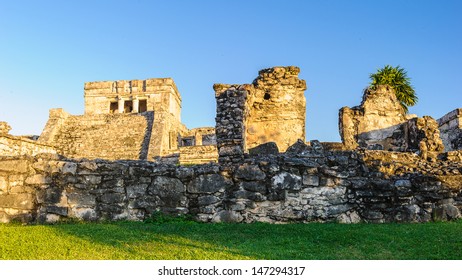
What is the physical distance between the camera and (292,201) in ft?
20.2

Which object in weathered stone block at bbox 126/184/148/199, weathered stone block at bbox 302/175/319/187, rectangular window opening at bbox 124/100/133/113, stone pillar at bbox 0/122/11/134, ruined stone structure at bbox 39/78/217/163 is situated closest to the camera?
weathered stone block at bbox 126/184/148/199

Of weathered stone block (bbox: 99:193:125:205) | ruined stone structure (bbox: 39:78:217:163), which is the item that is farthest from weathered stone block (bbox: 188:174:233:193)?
ruined stone structure (bbox: 39:78:217:163)

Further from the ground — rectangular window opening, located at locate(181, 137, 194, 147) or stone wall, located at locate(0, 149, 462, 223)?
rectangular window opening, located at locate(181, 137, 194, 147)

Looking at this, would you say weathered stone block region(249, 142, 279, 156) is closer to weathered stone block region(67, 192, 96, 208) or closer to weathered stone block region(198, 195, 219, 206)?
weathered stone block region(198, 195, 219, 206)

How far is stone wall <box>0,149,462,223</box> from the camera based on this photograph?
19.9 ft

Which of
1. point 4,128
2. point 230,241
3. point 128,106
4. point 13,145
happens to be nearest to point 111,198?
point 230,241

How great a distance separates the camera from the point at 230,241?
479 centimetres

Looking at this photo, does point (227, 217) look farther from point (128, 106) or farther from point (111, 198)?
point (128, 106)

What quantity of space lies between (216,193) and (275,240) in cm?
158

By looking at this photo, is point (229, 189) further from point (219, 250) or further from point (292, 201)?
point (219, 250)

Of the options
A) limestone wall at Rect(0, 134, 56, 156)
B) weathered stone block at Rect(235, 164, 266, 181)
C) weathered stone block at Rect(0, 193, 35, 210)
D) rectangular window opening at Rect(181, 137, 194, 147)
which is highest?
rectangular window opening at Rect(181, 137, 194, 147)

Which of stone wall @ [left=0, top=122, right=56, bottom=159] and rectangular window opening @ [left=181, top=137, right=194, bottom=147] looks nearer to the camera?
stone wall @ [left=0, top=122, right=56, bottom=159]

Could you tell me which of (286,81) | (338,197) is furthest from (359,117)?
(338,197)
